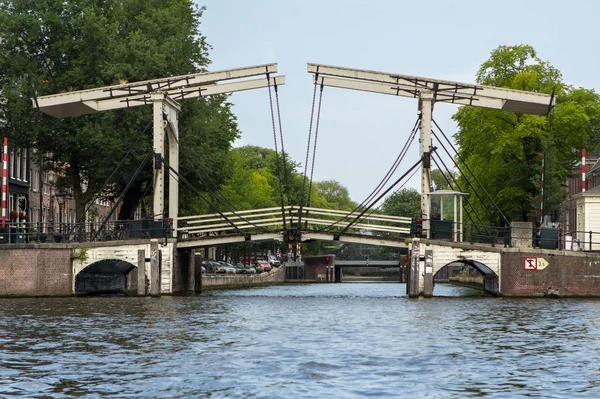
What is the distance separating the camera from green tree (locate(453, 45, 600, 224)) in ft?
170

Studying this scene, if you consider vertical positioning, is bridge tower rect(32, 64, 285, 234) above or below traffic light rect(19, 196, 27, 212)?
above

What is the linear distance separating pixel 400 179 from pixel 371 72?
389cm

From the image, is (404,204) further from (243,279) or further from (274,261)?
(243,279)

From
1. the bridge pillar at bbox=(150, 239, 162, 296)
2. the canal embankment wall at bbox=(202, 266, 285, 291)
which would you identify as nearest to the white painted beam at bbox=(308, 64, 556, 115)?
the bridge pillar at bbox=(150, 239, 162, 296)

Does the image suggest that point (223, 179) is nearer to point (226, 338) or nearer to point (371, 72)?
point (371, 72)

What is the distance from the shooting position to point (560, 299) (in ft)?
119

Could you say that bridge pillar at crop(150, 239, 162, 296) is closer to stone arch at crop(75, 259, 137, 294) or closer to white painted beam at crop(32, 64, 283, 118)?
stone arch at crop(75, 259, 137, 294)

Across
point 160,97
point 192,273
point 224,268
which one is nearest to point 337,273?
point 224,268

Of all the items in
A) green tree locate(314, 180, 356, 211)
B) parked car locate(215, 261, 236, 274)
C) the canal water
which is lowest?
the canal water

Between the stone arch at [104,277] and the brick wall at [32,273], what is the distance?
1.14m

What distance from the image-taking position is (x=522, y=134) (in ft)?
168

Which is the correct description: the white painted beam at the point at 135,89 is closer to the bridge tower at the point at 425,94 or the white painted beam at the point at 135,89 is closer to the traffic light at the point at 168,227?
the bridge tower at the point at 425,94

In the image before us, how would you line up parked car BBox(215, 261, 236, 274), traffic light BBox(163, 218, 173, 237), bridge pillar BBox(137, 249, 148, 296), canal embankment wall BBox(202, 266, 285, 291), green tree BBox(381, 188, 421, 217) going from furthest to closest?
green tree BBox(381, 188, 421, 217) → parked car BBox(215, 261, 236, 274) → canal embankment wall BBox(202, 266, 285, 291) → traffic light BBox(163, 218, 173, 237) → bridge pillar BBox(137, 249, 148, 296)

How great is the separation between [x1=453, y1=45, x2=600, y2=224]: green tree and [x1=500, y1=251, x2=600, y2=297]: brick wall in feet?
40.9
